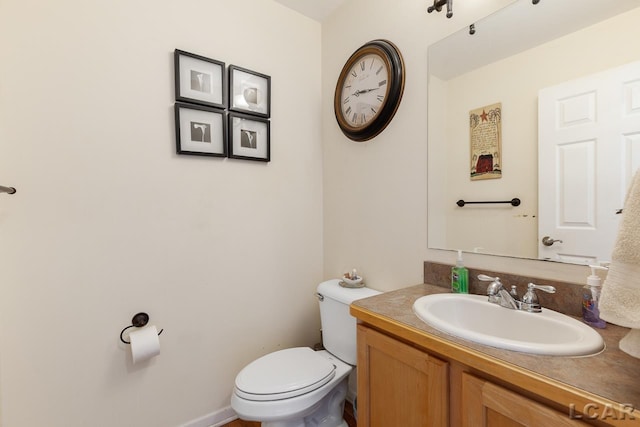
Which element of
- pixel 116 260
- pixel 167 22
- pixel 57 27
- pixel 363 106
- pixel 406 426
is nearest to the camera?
pixel 406 426

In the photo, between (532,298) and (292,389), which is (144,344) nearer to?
(292,389)

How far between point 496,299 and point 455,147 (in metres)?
0.67

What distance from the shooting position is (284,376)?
1219 millimetres

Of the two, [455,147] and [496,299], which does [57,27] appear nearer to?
[455,147]

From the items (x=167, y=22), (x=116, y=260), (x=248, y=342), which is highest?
(x=167, y=22)

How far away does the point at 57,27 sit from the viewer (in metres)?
1.12

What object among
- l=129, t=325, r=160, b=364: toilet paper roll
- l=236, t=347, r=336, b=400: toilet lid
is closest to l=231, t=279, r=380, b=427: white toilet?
l=236, t=347, r=336, b=400: toilet lid

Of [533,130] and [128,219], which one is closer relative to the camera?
[533,130]

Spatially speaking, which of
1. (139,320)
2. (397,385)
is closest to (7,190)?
(139,320)

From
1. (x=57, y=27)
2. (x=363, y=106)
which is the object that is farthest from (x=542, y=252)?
(x=57, y=27)

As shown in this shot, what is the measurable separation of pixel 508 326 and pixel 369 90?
1.28m

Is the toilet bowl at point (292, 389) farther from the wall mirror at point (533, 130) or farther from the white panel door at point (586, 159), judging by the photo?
the white panel door at point (586, 159)

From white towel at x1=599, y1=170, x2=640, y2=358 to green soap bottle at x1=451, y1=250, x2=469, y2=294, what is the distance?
1.95 ft

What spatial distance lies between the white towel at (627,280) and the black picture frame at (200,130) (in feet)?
4.95
